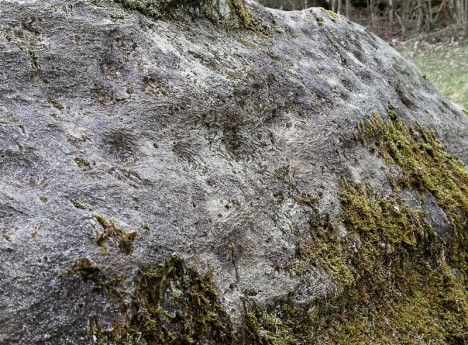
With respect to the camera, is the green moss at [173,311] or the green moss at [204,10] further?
the green moss at [204,10]

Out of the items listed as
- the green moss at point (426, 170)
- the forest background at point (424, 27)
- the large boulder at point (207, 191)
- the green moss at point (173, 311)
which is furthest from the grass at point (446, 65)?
the green moss at point (173, 311)

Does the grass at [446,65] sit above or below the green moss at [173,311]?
below

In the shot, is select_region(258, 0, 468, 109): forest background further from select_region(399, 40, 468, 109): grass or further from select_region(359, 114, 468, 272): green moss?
select_region(359, 114, 468, 272): green moss

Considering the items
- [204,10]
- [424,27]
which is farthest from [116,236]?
[424,27]

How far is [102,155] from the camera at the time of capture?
3.01 metres

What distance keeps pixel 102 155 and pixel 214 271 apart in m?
0.99

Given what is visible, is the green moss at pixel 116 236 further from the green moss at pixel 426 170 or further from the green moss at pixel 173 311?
the green moss at pixel 426 170

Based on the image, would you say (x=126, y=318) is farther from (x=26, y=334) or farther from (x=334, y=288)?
(x=334, y=288)

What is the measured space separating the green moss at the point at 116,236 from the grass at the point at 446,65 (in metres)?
11.8

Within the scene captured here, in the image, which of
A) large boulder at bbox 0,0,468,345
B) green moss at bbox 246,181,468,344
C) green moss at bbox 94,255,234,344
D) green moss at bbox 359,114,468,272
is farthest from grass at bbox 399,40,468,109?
green moss at bbox 94,255,234,344

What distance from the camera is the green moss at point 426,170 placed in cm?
440

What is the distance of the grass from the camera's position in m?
14.8

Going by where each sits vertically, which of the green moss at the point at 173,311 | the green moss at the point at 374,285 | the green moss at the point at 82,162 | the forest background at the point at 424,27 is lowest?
the forest background at the point at 424,27

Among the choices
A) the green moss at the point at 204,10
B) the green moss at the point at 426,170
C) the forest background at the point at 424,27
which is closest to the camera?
the green moss at the point at 204,10
